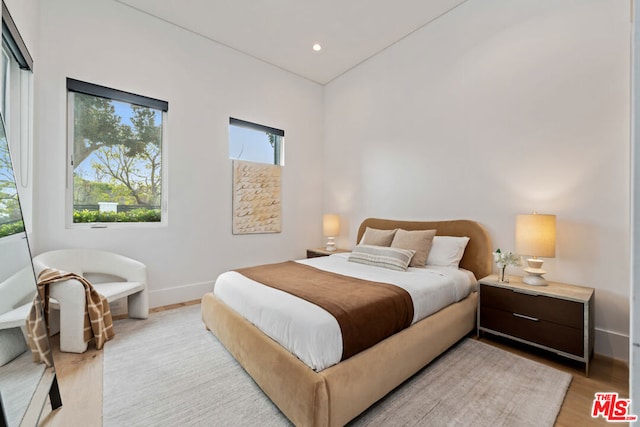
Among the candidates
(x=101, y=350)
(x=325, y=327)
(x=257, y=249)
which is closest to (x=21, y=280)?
(x=101, y=350)

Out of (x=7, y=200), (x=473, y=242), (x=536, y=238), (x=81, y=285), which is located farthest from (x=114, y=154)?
(x=536, y=238)

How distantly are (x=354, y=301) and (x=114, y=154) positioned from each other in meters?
3.11

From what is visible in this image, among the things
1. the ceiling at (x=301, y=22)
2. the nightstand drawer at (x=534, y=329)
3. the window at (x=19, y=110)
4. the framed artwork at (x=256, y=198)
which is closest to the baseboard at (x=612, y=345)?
the nightstand drawer at (x=534, y=329)

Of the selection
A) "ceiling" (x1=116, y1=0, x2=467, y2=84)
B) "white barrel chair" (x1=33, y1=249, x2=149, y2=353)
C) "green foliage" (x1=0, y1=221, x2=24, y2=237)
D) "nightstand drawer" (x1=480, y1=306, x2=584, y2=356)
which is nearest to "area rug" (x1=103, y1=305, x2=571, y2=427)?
"nightstand drawer" (x1=480, y1=306, x2=584, y2=356)

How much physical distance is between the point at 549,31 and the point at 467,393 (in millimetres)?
3107

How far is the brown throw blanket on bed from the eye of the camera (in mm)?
1674

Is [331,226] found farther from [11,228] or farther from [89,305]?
[11,228]

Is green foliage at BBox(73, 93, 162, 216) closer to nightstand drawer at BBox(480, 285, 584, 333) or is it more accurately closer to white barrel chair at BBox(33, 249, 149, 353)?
white barrel chair at BBox(33, 249, 149, 353)

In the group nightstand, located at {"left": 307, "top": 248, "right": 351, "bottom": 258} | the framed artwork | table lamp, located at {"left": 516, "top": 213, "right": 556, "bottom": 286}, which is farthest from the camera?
nightstand, located at {"left": 307, "top": 248, "right": 351, "bottom": 258}

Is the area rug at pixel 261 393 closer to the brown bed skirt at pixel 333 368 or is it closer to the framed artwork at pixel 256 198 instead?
the brown bed skirt at pixel 333 368

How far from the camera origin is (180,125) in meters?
3.50

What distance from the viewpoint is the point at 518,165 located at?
277 cm

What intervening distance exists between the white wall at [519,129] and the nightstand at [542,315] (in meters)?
0.43

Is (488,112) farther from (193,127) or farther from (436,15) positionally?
(193,127)
